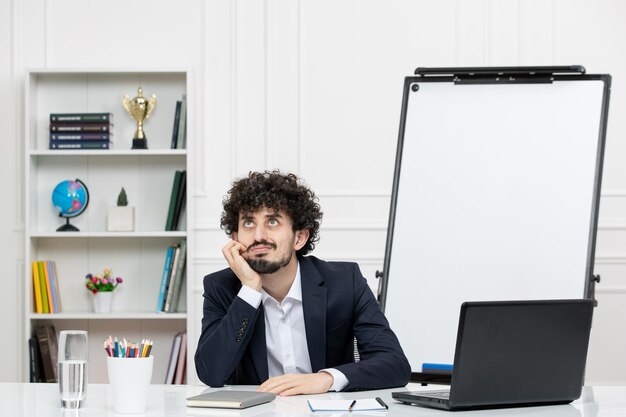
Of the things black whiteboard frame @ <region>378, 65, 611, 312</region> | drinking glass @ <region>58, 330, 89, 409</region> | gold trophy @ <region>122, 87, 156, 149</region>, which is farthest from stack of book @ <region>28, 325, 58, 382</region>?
drinking glass @ <region>58, 330, 89, 409</region>

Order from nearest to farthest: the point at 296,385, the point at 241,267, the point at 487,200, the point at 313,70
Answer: the point at 296,385 → the point at 241,267 → the point at 487,200 → the point at 313,70

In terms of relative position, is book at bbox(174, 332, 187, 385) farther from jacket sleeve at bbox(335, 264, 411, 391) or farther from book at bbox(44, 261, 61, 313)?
jacket sleeve at bbox(335, 264, 411, 391)

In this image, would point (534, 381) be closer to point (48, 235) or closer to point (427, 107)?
point (427, 107)

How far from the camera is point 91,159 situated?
13.9 feet

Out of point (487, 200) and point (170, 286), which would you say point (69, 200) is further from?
point (487, 200)

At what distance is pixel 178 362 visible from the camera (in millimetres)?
4074

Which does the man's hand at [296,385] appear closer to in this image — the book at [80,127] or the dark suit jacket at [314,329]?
the dark suit jacket at [314,329]

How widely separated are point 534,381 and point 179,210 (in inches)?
104

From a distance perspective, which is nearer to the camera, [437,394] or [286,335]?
[437,394]

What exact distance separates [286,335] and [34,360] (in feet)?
6.58

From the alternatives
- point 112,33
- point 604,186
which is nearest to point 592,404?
point 604,186

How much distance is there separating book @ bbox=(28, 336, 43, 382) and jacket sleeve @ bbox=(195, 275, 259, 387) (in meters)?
1.94

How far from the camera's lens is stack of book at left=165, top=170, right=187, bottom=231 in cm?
409

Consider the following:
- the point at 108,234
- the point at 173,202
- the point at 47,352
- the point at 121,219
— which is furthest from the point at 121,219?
the point at 47,352
